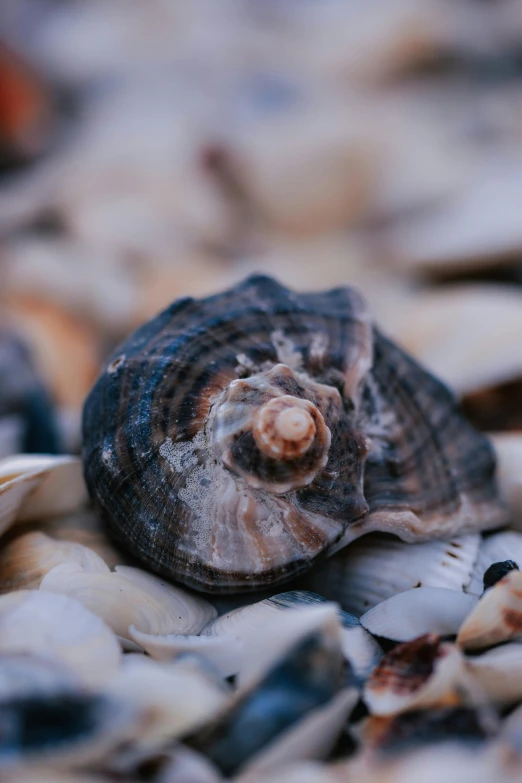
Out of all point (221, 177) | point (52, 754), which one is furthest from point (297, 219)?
point (52, 754)

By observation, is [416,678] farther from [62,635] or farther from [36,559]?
[36,559]

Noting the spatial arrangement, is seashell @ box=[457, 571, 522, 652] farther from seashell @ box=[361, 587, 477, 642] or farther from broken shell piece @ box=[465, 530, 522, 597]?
broken shell piece @ box=[465, 530, 522, 597]

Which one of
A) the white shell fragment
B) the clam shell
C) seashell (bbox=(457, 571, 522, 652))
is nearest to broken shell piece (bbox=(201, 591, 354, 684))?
the clam shell

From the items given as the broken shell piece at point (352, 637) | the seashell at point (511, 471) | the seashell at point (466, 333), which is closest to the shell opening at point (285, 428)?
the broken shell piece at point (352, 637)

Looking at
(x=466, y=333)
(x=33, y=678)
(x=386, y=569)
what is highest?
(x=466, y=333)

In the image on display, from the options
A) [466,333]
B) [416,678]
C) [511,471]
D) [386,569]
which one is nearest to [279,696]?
[416,678]

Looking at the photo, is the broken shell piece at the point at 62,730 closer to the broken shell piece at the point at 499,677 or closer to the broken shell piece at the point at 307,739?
the broken shell piece at the point at 307,739
